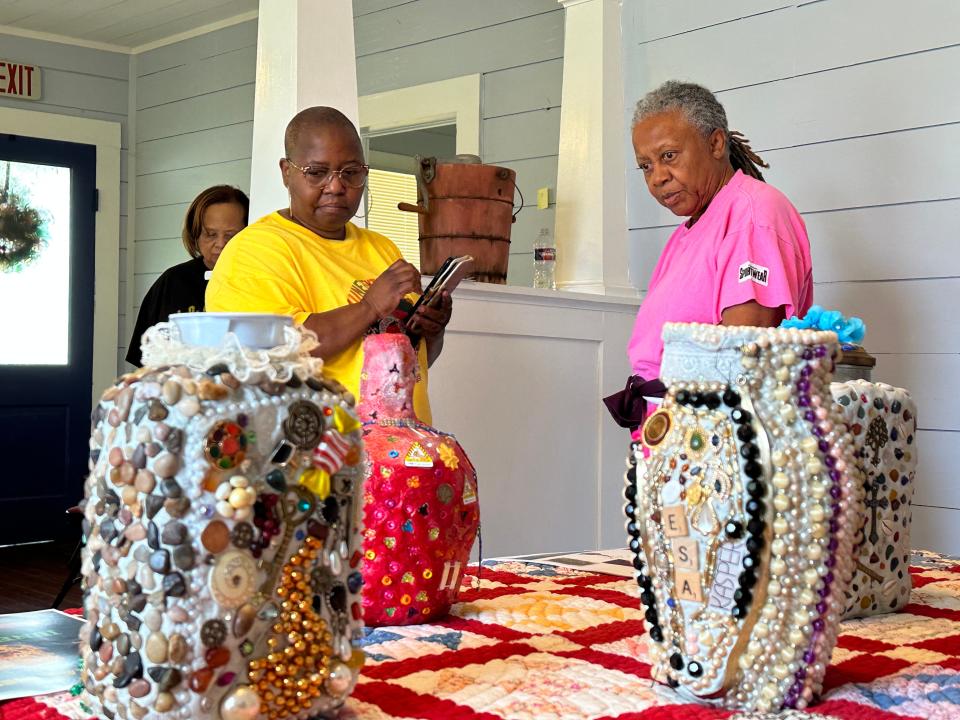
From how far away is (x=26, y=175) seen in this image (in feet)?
19.0

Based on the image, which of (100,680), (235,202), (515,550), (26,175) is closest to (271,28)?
(235,202)

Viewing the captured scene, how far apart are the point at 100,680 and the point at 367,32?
4.37 metres

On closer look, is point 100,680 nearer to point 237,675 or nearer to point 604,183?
point 237,675

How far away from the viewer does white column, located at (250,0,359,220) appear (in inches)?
112

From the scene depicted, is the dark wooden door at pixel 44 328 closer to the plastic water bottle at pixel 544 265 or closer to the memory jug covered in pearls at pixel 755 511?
the plastic water bottle at pixel 544 265

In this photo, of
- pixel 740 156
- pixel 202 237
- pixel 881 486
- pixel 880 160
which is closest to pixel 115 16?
pixel 202 237

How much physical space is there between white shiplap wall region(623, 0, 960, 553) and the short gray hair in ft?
4.03

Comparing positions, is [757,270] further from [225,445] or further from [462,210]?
[462,210]

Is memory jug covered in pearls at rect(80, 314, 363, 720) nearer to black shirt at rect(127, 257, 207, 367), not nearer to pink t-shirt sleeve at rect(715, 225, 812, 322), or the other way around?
pink t-shirt sleeve at rect(715, 225, 812, 322)

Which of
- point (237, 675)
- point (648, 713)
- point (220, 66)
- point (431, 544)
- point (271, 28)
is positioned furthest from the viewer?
point (220, 66)

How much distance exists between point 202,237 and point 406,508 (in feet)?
6.73

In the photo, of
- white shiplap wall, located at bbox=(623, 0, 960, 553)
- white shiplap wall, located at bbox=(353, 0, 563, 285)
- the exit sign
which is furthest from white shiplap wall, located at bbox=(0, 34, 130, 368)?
white shiplap wall, located at bbox=(623, 0, 960, 553)

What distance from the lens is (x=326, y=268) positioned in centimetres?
186

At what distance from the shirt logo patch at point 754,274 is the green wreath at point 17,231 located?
15.9ft
